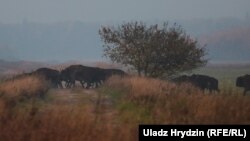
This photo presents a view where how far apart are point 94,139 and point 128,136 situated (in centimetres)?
89

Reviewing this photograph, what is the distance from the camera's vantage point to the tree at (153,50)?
107ft

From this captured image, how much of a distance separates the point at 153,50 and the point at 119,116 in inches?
713

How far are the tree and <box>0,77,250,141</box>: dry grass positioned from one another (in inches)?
468

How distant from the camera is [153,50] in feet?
108

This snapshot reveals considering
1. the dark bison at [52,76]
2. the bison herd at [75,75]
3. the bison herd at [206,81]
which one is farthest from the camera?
the bison herd at [75,75]

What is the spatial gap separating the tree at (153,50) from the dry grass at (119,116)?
11894mm

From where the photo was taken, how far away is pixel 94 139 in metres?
10.2

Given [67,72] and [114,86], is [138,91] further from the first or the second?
[67,72]

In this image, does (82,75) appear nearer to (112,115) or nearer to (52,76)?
(52,76)

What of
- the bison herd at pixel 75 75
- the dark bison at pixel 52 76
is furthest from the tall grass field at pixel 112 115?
the bison herd at pixel 75 75

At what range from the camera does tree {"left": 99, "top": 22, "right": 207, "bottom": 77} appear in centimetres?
3269

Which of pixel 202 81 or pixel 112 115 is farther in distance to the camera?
pixel 202 81

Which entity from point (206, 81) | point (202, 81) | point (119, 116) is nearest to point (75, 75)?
point (202, 81)

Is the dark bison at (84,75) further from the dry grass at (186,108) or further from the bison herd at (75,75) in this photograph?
the dry grass at (186,108)
